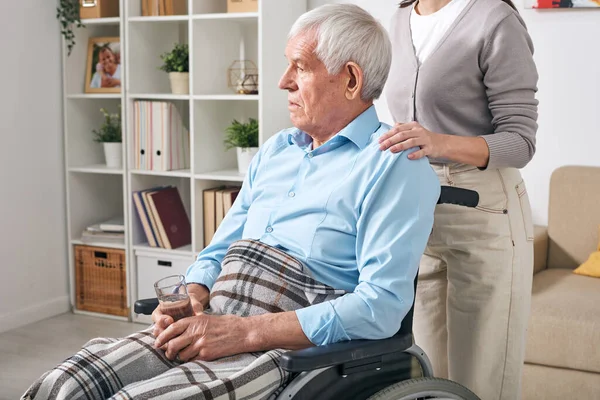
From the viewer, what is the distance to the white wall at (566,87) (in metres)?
3.20

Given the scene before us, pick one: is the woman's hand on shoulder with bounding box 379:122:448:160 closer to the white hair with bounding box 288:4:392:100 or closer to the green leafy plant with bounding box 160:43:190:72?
the white hair with bounding box 288:4:392:100

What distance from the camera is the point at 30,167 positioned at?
364 centimetres

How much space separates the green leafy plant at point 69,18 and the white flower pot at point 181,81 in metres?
0.55

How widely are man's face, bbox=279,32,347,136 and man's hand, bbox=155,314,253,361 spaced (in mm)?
472

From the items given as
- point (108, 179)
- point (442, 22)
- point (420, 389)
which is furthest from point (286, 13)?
point (420, 389)

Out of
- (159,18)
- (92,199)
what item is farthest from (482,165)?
(92,199)

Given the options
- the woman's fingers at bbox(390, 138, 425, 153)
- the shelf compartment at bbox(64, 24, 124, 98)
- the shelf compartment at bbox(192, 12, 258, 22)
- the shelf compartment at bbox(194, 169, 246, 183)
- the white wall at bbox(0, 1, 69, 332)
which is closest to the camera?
the woman's fingers at bbox(390, 138, 425, 153)

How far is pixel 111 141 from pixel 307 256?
243 cm

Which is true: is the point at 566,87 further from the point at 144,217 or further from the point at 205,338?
the point at 205,338

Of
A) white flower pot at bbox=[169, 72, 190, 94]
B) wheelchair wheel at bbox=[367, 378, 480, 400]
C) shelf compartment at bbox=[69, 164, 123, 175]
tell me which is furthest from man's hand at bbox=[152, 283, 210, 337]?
shelf compartment at bbox=[69, 164, 123, 175]

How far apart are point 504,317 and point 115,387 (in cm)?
90

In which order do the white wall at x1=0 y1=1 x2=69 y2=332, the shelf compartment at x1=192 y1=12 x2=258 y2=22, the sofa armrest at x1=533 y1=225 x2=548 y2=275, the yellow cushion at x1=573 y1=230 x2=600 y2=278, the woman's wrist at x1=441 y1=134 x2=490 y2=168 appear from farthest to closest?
1. the white wall at x1=0 y1=1 x2=69 y2=332
2. the shelf compartment at x1=192 y1=12 x2=258 y2=22
3. the sofa armrest at x1=533 y1=225 x2=548 y2=275
4. the yellow cushion at x1=573 y1=230 x2=600 y2=278
5. the woman's wrist at x1=441 y1=134 x2=490 y2=168

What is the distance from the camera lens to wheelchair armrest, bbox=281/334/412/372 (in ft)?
4.46

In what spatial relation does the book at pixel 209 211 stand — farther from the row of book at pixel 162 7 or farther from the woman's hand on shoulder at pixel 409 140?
the woman's hand on shoulder at pixel 409 140
